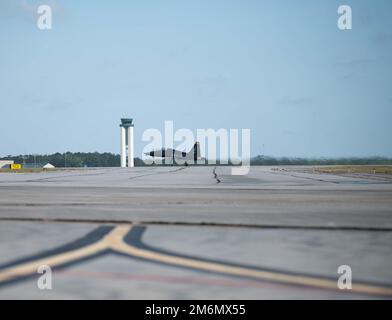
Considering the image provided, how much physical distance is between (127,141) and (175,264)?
174248 millimetres

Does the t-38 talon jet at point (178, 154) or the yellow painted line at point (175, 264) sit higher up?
the yellow painted line at point (175, 264)

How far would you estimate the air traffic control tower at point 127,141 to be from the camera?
16975cm

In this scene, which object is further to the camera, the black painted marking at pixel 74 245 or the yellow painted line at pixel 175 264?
the black painted marking at pixel 74 245

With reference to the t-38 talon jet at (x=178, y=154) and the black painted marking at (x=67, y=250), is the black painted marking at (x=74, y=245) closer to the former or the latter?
the black painted marking at (x=67, y=250)

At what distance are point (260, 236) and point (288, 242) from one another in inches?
34.9

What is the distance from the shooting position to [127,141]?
177875 millimetres

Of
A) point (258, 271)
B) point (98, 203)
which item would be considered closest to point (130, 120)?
point (98, 203)

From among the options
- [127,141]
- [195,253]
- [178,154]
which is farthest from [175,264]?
[127,141]

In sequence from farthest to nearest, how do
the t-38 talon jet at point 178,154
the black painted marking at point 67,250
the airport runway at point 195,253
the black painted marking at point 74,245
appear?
the t-38 talon jet at point 178,154
the black painted marking at point 74,245
the black painted marking at point 67,250
the airport runway at point 195,253

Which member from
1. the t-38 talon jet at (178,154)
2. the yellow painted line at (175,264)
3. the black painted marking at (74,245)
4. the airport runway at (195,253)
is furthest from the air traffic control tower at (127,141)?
the yellow painted line at (175,264)

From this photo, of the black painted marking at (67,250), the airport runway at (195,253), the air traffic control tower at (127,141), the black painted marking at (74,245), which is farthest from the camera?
the air traffic control tower at (127,141)

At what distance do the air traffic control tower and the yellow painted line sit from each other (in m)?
162

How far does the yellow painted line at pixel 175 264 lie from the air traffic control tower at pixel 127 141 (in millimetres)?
162126
